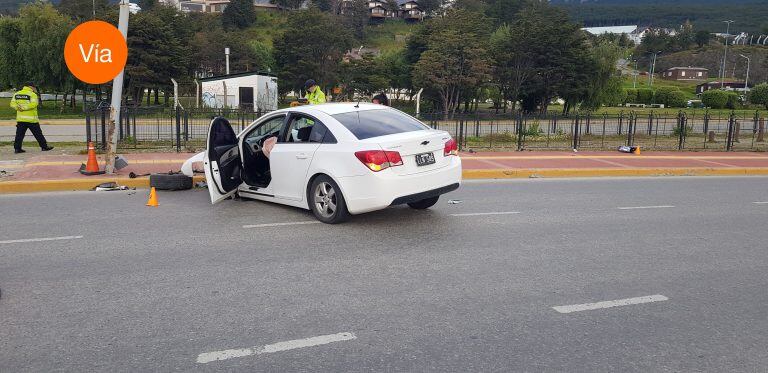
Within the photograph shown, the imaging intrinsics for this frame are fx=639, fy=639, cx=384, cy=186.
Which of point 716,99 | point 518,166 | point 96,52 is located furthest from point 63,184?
point 716,99

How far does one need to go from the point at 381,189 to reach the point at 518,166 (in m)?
7.96

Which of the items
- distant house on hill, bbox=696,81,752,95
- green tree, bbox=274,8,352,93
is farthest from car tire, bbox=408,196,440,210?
distant house on hill, bbox=696,81,752,95

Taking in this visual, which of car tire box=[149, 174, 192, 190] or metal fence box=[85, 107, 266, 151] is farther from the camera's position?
metal fence box=[85, 107, 266, 151]

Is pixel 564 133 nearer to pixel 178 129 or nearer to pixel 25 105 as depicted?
pixel 178 129

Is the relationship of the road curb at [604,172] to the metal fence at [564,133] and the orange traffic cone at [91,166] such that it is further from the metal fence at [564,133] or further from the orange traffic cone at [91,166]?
the orange traffic cone at [91,166]

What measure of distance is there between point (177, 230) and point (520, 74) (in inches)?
2051

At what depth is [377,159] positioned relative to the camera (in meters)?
7.60

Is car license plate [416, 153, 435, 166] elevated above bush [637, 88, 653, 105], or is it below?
below

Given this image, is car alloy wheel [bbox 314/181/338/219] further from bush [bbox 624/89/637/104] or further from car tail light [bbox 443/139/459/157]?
bush [bbox 624/89/637/104]

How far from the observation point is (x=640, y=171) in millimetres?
15125

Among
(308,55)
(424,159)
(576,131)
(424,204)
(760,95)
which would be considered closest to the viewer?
(424,159)

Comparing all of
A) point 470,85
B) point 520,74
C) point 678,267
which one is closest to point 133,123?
point 678,267

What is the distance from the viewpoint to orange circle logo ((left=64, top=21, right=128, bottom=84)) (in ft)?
35.0

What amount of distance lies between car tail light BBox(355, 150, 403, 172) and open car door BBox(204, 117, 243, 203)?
90.6 inches
